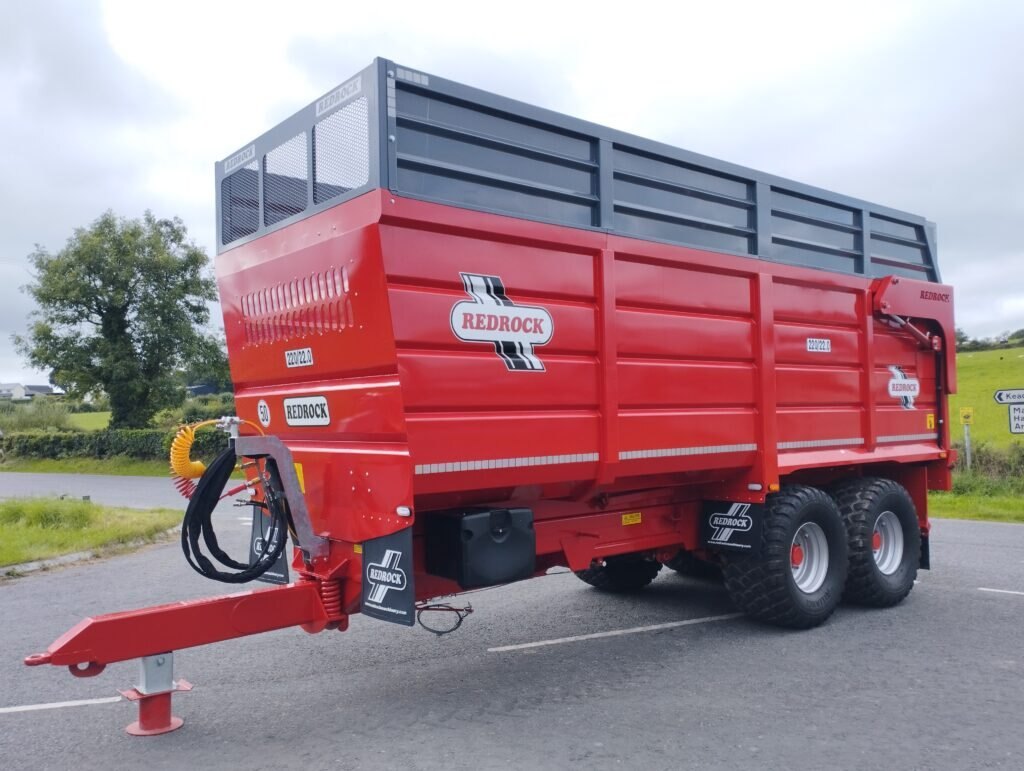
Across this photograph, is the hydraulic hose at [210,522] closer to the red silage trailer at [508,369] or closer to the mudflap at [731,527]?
the red silage trailer at [508,369]

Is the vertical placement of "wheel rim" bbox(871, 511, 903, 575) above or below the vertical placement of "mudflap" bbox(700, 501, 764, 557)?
below

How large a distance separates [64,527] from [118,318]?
23024 millimetres

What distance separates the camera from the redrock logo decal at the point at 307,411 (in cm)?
497

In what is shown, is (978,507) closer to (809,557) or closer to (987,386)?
(809,557)

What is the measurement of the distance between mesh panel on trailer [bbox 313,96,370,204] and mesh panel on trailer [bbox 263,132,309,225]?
0.49ft

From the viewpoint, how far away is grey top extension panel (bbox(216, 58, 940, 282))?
450 cm

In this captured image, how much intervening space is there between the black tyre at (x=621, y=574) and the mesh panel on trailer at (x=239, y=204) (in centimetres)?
402

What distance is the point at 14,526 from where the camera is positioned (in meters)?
11.3

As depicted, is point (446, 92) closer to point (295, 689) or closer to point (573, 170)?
point (573, 170)

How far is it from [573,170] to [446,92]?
1.01 meters

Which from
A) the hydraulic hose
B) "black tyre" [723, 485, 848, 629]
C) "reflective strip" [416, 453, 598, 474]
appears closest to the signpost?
"black tyre" [723, 485, 848, 629]

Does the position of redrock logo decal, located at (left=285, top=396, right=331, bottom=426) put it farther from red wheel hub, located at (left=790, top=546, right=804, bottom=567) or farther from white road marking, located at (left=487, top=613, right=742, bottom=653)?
red wheel hub, located at (left=790, top=546, right=804, bottom=567)

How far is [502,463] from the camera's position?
4719 millimetres

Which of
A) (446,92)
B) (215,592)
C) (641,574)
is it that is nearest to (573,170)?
(446,92)
